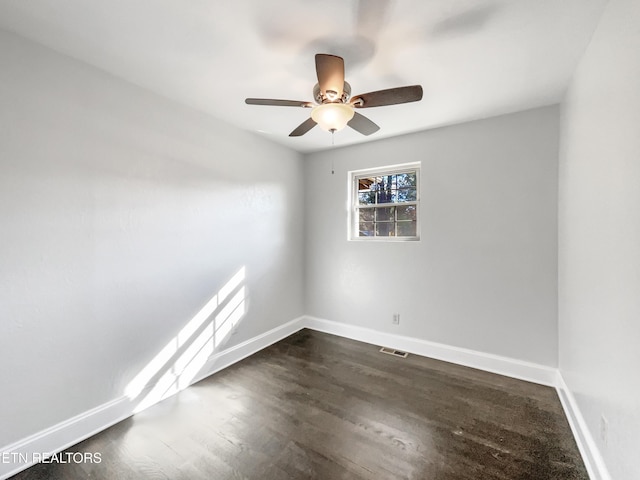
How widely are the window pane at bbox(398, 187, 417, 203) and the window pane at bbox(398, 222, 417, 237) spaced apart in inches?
11.4

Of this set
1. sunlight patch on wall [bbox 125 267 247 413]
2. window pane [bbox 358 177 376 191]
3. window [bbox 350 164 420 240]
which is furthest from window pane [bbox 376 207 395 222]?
sunlight patch on wall [bbox 125 267 247 413]

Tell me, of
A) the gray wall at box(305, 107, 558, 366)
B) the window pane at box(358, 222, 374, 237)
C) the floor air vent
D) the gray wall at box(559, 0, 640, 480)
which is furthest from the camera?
the window pane at box(358, 222, 374, 237)

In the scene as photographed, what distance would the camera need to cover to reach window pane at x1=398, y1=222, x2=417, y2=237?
311cm

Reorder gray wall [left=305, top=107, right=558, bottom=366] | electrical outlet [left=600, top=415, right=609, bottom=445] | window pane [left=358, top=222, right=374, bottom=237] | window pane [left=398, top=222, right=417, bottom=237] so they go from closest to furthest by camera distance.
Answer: electrical outlet [left=600, top=415, right=609, bottom=445] < gray wall [left=305, top=107, right=558, bottom=366] < window pane [left=398, top=222, right=417, bottom=237] < window pane [left=358, top=222, right=374, bottom=237]

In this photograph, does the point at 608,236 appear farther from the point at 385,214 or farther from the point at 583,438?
the point at 385,214

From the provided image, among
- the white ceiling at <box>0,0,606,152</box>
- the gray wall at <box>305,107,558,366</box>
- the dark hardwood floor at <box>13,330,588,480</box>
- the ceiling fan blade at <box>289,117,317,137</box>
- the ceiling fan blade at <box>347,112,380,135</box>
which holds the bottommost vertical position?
the dark hardwood floor at <box>13,330,588,480</box>

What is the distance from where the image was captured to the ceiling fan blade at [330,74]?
1.35m

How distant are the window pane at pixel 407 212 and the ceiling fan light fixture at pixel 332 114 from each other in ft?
5.73

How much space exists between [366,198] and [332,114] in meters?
1.95

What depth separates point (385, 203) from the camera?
3330 millimetres

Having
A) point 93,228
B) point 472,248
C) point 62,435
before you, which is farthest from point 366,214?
point 62,435

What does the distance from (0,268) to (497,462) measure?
124 inches

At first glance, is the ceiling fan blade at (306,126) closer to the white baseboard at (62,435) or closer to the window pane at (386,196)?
the window pane at (386,196)

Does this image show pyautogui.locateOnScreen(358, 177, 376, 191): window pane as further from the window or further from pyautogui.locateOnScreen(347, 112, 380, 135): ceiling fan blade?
pyautogui.locateOnScreen(347, 112, 380, 135): ceiling fan blade
